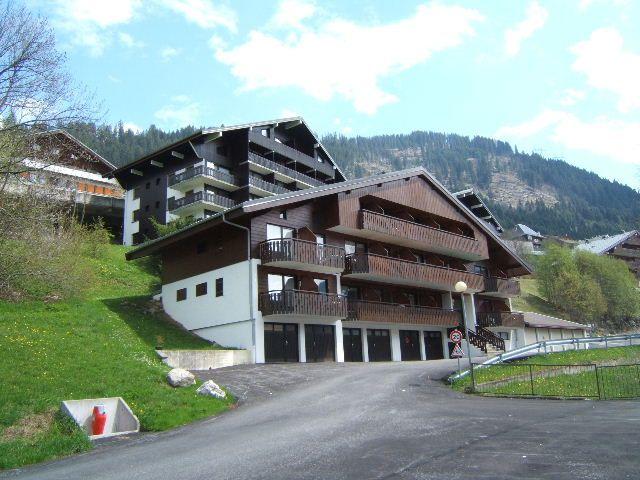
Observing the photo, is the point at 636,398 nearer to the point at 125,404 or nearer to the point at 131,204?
the point at 125,404

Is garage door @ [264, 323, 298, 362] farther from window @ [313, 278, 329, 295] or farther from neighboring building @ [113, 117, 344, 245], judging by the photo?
neighboring building @ [113, 117, 344, 245]

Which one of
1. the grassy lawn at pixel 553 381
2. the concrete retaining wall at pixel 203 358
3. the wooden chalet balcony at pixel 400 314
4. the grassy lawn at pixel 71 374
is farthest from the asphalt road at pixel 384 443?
the wooden chalet balcony at pixel 400 314

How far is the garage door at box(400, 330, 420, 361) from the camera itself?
128 ft

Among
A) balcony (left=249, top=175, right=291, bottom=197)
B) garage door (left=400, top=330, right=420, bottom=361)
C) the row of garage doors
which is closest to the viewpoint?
the row of garage doors

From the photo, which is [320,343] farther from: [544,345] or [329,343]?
[544,345]

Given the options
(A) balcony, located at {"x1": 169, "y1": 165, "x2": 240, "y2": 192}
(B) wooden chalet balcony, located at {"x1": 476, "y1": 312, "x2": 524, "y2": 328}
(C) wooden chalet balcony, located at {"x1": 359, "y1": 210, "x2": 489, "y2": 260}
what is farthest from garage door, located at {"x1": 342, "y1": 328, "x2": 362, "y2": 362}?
(A) balcony, located at {"x1": 169, "y1": 165, "x2": 240, "y2": 192}

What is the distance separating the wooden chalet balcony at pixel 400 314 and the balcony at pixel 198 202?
20277mm

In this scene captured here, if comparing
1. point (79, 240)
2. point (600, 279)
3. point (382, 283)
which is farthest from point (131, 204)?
point (600, 279)

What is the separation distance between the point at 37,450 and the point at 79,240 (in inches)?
915

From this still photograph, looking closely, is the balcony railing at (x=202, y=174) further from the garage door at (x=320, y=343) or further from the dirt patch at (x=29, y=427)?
the dirt patch at (x=29, y=427)

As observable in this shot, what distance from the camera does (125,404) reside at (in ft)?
50.3

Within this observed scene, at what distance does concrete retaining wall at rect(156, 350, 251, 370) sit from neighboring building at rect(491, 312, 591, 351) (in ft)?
79.8

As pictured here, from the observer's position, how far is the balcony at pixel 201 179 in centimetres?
5034

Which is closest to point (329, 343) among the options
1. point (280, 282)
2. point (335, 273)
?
point (335, 273)
